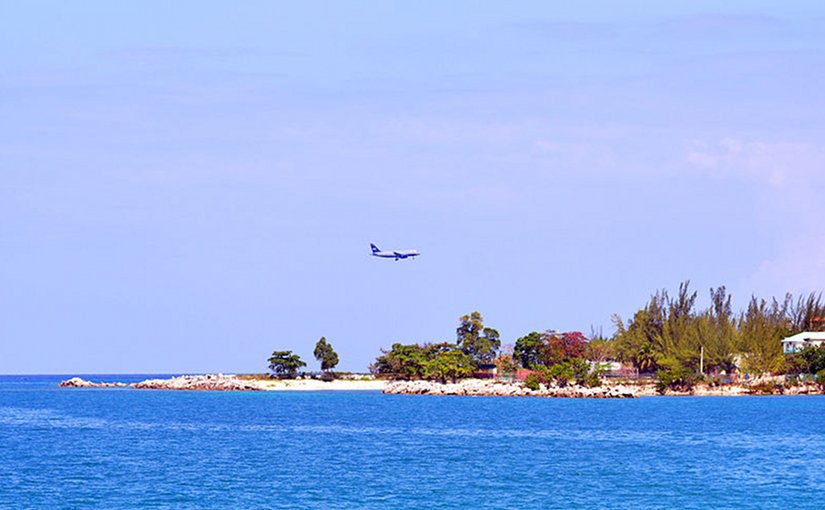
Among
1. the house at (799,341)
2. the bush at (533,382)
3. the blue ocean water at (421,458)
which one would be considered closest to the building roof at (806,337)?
the house at (799,341)

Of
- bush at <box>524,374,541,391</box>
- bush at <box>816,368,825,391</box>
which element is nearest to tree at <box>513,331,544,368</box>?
bush at <box>524,374,541,391</box>

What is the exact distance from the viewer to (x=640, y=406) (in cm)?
12669

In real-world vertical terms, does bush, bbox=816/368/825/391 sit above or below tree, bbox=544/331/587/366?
below

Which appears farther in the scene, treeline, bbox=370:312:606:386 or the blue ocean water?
treeline, bbox=370:312:606:386

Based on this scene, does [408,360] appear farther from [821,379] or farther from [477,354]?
[821,379]

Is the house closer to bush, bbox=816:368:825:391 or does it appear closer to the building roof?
the building roof

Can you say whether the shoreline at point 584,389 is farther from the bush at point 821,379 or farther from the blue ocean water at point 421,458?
the blue ocean water at point 421,458

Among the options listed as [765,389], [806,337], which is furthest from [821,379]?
[806,337]

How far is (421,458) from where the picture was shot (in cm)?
6906

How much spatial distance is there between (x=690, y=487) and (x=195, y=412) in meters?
80.4

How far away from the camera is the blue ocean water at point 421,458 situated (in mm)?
51312

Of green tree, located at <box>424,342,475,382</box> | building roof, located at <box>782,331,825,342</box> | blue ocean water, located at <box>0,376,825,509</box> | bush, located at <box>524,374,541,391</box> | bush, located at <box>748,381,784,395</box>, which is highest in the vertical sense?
building roof, located at <box>782,331,825,342</box>

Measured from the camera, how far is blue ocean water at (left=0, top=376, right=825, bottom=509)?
51312mm

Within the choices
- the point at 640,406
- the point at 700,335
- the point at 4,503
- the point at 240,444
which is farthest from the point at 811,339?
the point at 4,503
